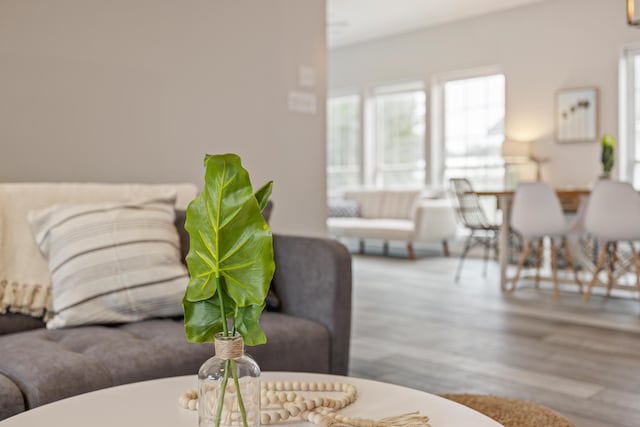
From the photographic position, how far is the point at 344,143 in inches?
368

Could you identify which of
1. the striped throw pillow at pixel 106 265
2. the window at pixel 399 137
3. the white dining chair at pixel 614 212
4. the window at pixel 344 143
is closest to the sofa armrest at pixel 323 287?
the striped throw pillow at pixel 106 265

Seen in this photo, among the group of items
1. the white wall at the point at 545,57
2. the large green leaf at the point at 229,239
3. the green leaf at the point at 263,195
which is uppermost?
the white wall at the point at 545,57

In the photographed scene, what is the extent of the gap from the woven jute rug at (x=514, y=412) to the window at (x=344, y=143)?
729 cm

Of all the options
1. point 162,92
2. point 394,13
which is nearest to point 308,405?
point 162,92

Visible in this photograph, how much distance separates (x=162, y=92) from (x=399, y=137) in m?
6.02

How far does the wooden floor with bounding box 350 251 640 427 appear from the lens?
2.55m

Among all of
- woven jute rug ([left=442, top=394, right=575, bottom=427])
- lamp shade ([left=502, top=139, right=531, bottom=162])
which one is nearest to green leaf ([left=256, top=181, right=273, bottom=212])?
woven jute rug ([left=442, top=394, right=575, bottom=427])

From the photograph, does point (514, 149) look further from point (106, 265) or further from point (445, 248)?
point (106, 265)

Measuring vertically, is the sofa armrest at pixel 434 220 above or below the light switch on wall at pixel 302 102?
below

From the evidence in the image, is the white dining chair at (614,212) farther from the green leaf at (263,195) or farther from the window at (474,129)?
the green leaf at (263,195)

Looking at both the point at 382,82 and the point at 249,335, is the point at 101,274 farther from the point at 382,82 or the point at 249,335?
the point at 382,82

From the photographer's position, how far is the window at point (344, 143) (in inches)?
359

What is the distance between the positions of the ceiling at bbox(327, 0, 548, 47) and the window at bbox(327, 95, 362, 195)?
110 centimetres

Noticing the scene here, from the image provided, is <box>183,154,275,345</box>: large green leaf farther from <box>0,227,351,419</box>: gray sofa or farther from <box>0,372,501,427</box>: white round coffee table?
<box>0,227,351,419</box>: gray sofa
